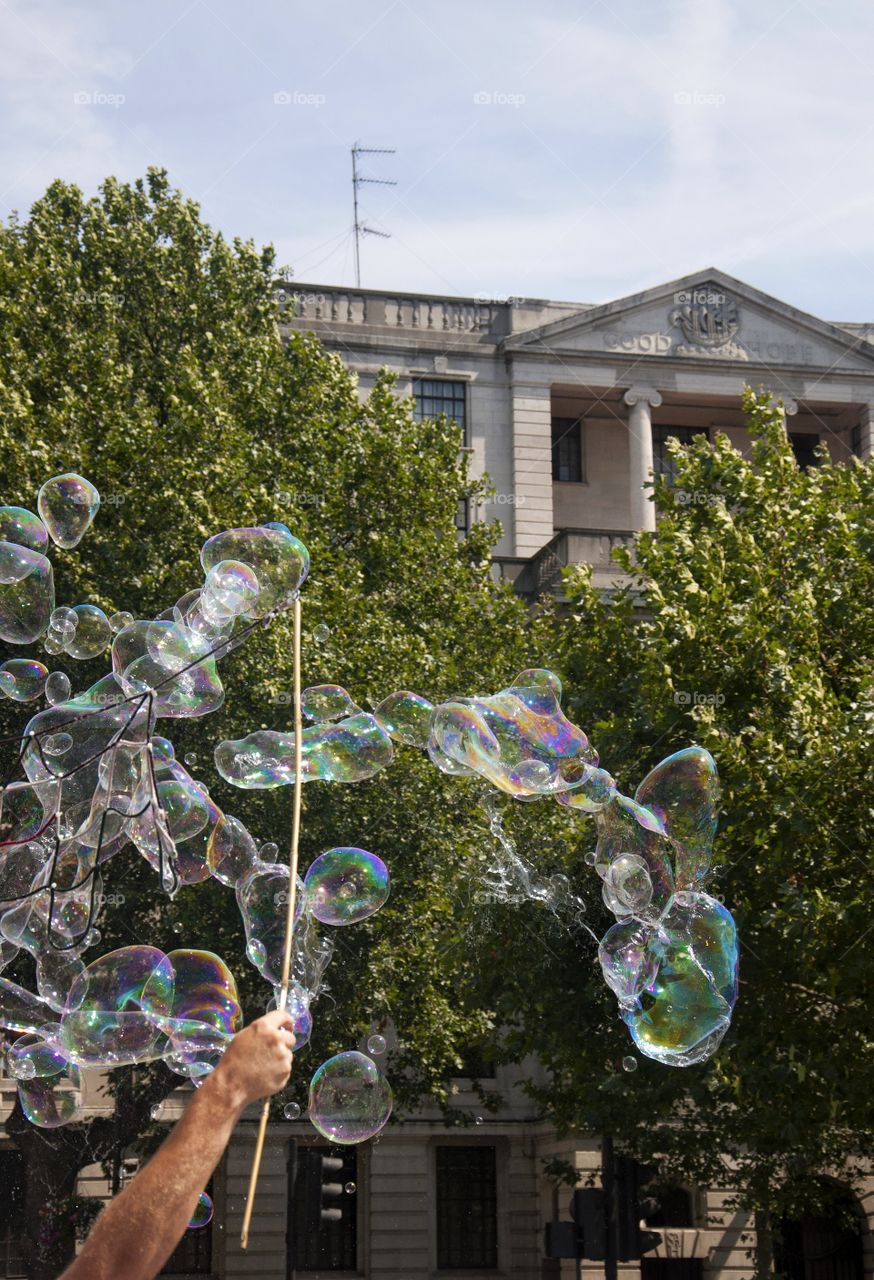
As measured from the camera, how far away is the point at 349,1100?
10.3m

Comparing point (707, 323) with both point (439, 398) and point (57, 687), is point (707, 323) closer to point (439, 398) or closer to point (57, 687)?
point (439, 398)

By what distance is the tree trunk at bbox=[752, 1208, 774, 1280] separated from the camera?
21181 millimetres

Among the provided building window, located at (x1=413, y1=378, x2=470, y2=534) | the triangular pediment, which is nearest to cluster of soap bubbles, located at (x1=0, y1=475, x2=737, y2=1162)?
building window, located at (x1=413, y1=378, x2=470, y2=534)

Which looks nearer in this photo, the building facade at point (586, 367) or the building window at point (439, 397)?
the building facade at point (586, 367)

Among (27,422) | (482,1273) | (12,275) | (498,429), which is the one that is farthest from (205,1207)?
(498,429)

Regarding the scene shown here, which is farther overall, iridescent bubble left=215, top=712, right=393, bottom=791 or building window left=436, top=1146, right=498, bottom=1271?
building window left=436, top=1146, right=498, bottom=1271

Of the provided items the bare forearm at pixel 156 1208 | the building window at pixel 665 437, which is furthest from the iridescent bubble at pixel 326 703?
the building window at pixel 665 437

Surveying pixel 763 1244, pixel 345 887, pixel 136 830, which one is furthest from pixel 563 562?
pixel 136 830

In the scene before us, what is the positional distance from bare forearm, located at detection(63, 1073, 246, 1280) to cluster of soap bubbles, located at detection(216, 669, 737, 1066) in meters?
7.32

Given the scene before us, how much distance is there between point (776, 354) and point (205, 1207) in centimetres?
2854

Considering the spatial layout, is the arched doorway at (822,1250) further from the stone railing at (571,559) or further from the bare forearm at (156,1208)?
the bare forearm at (156,1208)

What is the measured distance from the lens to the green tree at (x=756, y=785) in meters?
16.8

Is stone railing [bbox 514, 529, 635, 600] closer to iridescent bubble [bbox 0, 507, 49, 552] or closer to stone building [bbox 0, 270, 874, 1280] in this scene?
stone building [bbox 0, 270, 874, 1280]

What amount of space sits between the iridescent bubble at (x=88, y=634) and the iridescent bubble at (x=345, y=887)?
2642 millimetres
